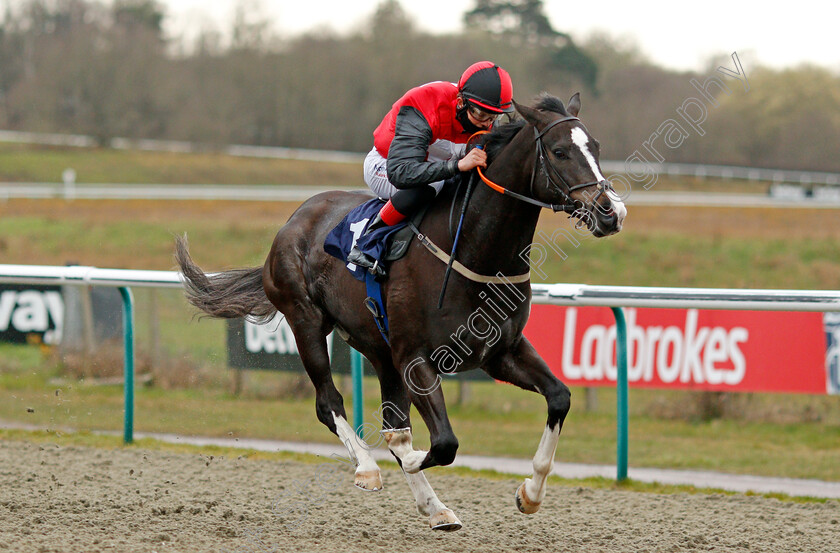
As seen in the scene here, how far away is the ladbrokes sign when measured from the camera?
21.6 ft

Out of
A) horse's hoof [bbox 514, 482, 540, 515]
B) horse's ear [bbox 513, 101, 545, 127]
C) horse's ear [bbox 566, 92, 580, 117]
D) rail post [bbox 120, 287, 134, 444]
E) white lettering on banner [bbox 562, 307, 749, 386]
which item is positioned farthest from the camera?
white lettering on banner [bbox 562, 307, 749, 386]

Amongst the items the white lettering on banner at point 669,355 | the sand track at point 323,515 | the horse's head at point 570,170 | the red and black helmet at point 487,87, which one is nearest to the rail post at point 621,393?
the sand track at point 323,515

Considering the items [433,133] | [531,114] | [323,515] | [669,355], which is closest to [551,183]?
[531,114]

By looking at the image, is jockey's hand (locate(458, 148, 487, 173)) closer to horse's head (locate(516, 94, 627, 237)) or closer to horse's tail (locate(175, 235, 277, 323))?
horse's head (locate(516, 94, 627, 237))

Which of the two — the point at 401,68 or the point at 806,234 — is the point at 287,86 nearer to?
the point at 401,68

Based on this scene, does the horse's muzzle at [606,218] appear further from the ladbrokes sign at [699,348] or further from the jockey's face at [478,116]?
the ladbrokes sign at [699,348]

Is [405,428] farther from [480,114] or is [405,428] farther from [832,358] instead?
[832,358]

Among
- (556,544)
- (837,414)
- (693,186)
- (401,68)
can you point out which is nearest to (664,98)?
(693,186)

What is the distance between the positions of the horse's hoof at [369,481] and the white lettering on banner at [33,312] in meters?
4.11

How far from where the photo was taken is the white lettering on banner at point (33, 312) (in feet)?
24.1

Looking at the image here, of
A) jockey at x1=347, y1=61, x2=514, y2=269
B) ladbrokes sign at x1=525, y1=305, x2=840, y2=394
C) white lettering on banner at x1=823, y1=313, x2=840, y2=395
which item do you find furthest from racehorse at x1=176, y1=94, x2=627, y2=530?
white lettering on banner at x1=823, y1=313, x2=840, y2=395

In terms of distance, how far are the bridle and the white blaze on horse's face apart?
0.12ft

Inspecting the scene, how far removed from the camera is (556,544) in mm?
4164

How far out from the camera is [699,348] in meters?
6.84
